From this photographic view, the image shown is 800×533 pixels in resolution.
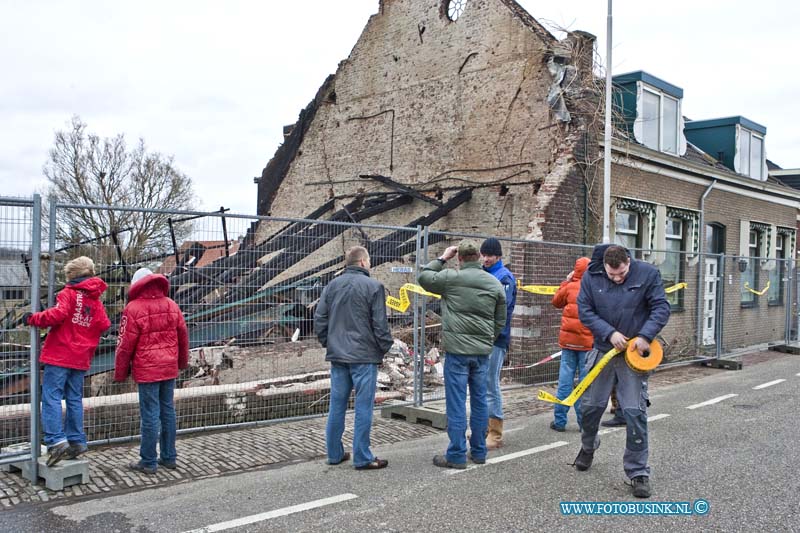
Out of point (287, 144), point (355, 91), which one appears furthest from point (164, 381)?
point (287, 144)

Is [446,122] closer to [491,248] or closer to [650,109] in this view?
[650,109]

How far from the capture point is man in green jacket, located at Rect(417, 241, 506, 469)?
5.78 m

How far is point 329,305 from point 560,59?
893 centimetres

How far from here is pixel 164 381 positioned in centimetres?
566

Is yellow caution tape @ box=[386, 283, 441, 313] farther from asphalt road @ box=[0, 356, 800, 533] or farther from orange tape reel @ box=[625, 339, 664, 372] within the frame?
orange tape reel @ box=[625, 339, 664, 372]

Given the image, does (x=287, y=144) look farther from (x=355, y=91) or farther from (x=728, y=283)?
(x=728, y=283)

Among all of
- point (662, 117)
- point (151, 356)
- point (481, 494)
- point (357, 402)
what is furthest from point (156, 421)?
point (662, 117)

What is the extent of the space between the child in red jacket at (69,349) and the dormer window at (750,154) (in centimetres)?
1747

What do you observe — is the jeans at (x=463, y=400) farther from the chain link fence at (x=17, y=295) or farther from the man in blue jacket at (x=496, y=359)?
the chain link fence at (x=17, y=295)

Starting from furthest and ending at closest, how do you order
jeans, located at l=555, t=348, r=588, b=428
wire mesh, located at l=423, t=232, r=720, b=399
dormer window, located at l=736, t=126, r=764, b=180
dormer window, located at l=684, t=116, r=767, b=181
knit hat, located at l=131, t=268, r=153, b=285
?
dormer window, located at l=736, t=126, r=764, b=180 < dormer window, located at l=684, t=116, r=767, b=181 < wire mesh, located at l=423, t=232, r=720, b=399 < jeans, located at l=555, t=348, r=588, b=428 < knit hat, located at l=131, t=268, r=153, b=285

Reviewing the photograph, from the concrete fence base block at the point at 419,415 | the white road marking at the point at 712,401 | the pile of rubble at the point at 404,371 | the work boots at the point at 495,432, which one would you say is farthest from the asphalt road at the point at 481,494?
the pile of rubble at the point at 404,371

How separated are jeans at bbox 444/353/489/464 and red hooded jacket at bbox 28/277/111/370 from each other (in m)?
2.91

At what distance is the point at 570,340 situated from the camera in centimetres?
729

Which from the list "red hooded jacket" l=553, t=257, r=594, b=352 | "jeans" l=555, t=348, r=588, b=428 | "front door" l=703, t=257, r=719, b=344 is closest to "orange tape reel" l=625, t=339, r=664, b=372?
"red hooded jacket" l=553, t=257, r=594, b=352
